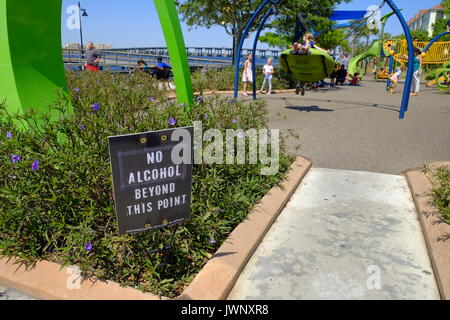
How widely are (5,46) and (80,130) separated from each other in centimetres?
152

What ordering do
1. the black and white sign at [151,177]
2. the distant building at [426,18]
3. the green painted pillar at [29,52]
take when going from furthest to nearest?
the distant building at [426,18] → the green painted pillar at [29,52] → the black and white sign at [151,177]

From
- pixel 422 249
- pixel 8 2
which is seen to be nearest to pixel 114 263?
pixel 422 249

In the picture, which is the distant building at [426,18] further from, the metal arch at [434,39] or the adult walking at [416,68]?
the adult walking at [416,68]

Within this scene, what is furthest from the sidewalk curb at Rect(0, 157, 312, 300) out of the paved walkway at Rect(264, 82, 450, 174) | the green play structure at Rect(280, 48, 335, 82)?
the green play structure at Rect(280, 48, 335, 82)

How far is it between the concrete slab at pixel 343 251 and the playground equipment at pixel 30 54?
2773 millimetres

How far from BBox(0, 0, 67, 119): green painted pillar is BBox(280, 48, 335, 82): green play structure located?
6215 millimetres

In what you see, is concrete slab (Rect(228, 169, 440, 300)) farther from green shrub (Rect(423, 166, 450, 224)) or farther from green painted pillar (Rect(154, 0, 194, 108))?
green painted pillar (Rect(154, 0, 194, 108))

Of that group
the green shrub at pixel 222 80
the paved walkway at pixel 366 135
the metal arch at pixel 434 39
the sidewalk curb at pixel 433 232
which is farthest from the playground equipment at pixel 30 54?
the metal arch at pixel 434 39

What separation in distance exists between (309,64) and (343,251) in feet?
23.0

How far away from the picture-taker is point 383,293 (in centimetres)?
253

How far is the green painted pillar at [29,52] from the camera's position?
3.69 meters

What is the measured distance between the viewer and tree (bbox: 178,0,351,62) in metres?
16.7

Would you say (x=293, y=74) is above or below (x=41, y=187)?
above
